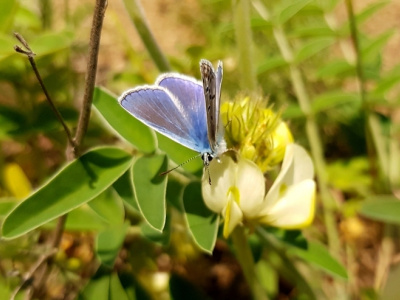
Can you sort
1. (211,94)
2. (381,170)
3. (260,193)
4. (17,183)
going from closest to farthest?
(211,94) < (260,193) < (17,183) < (381,170)

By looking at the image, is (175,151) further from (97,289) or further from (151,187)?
(97,289)

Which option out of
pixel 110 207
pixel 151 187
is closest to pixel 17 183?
pixel 110 207

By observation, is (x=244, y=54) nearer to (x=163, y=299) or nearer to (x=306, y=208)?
(x=306, y=208)

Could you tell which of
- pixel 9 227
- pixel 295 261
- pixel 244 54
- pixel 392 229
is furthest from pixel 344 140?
pixel 9 227

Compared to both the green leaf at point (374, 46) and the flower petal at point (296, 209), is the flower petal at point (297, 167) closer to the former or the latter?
the flower petal at point (296, 209)

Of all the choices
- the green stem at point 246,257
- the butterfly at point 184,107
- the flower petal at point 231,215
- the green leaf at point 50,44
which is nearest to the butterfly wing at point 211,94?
the butterfly at point 184,107

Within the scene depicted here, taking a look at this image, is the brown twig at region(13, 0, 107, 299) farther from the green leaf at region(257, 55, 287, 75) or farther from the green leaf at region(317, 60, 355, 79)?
the green leaf at region(317, 60, 355, 79)
